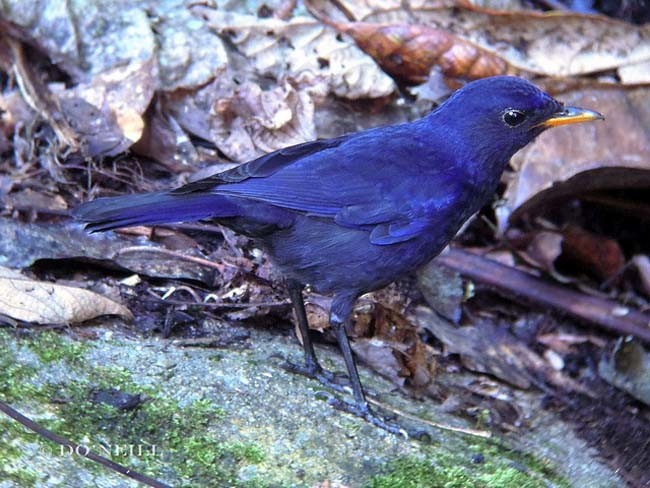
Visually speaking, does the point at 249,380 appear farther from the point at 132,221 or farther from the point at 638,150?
the point at 638,150

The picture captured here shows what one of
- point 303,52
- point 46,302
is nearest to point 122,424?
point 46,302

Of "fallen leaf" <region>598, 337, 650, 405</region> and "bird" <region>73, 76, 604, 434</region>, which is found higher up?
"bird" <region>73, 76, 604, 434</region>

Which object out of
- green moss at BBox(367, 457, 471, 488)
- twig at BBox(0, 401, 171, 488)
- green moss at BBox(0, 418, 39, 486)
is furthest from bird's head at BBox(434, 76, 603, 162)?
green moss at BBox(0, 418, 39, 486)

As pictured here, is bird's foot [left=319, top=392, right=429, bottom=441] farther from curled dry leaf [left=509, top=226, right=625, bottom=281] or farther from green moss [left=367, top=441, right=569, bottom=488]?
curled dry leaf [left=509, top=226, right=625, bottom=281]

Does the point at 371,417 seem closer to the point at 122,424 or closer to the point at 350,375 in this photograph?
the point at 350,375

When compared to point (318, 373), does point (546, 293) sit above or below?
below

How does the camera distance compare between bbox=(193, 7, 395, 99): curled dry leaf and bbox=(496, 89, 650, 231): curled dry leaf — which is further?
bbox=(193, 7, 395, 99): curled dry leaf

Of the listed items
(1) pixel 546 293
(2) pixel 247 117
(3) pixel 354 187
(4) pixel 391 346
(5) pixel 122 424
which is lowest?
(1) pixel 546 293
